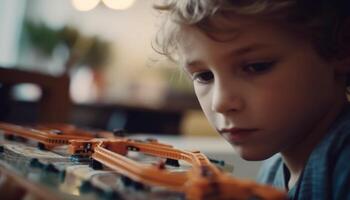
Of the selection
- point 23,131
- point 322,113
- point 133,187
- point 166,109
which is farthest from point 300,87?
point 166,109

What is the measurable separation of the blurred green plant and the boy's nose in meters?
1.30

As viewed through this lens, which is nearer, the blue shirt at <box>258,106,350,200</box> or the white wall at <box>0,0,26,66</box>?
the blue shirt at <box>258,106,350,200</box>

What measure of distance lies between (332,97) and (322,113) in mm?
24

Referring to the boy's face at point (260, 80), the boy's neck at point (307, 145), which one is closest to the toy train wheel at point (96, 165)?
the boy's face at point (260, 80)

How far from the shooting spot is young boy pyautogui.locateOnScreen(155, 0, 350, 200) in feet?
1.54

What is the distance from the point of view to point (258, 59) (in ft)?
1.55

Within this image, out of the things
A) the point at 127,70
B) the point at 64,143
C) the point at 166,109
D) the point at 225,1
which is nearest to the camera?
the point at 225,1

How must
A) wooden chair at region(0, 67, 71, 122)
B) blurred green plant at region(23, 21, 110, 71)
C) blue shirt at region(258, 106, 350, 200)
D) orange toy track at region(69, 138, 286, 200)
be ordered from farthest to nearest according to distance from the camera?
blurred green plant at region(23, 21, 110, 71), wooden chair at region(0, 67, 71, 122), blue shirt at region(258, 106, 350, 200), orange toy track at region(69, 138, 286, 200)

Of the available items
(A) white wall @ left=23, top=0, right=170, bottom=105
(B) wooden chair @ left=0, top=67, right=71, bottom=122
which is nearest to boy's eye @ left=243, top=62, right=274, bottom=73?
(B) wooden chair @ left=0, top=67, right=71, bottom=122

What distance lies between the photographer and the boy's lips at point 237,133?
0.50 metres

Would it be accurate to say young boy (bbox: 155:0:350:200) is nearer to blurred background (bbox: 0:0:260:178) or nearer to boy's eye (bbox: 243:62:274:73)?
boy's eye (bbox: 243:62:274:73)

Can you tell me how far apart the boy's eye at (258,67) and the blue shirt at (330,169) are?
109 millimetres

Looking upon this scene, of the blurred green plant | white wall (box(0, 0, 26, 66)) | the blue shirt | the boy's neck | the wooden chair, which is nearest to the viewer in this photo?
the blue shirt

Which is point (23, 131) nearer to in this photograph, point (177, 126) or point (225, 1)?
point (225, 1)
